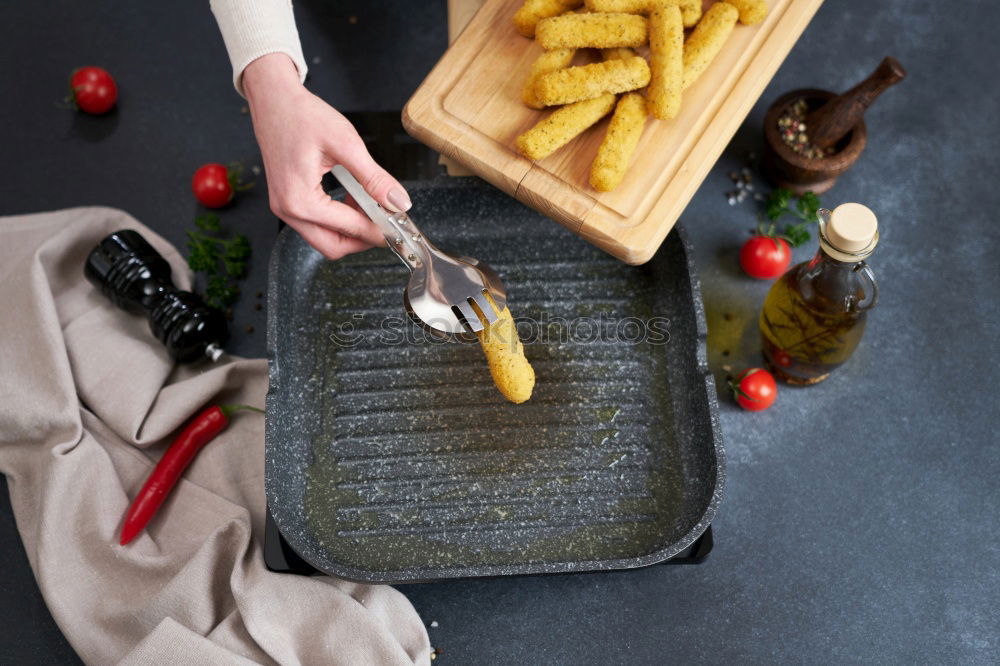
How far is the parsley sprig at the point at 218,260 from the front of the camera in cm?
184

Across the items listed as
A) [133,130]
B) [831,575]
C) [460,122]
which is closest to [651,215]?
[460,122]

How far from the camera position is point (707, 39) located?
61.1 inches

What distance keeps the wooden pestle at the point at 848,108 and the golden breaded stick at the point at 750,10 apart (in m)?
0.25

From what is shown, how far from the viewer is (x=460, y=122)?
160 centimetres

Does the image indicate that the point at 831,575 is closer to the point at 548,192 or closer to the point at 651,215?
the point at 651,215

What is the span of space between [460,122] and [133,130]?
2.88ft

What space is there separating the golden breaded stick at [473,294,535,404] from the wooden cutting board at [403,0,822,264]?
8.3 inches

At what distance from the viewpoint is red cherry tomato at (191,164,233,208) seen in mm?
1888

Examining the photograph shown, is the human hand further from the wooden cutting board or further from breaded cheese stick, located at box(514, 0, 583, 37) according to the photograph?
breaded cheese stick, located at box(514, 0, 583, 37)

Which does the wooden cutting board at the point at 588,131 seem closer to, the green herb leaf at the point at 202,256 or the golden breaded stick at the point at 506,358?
the golden breaded stick at the point at 506,358

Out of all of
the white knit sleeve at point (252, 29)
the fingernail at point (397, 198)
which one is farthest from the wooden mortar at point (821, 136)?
the white knit sleeve at point (252, 29)

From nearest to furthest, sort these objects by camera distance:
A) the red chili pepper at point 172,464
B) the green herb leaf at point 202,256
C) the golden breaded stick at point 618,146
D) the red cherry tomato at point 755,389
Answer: the golden breaded stick at point 618,146, the red chili pepper at point 172,464, the red cherry tomato at point 755,389, the green herb leaf at point 202,256

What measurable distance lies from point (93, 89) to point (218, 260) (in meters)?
0.49

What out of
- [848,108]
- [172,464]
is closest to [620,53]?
[848,108]
